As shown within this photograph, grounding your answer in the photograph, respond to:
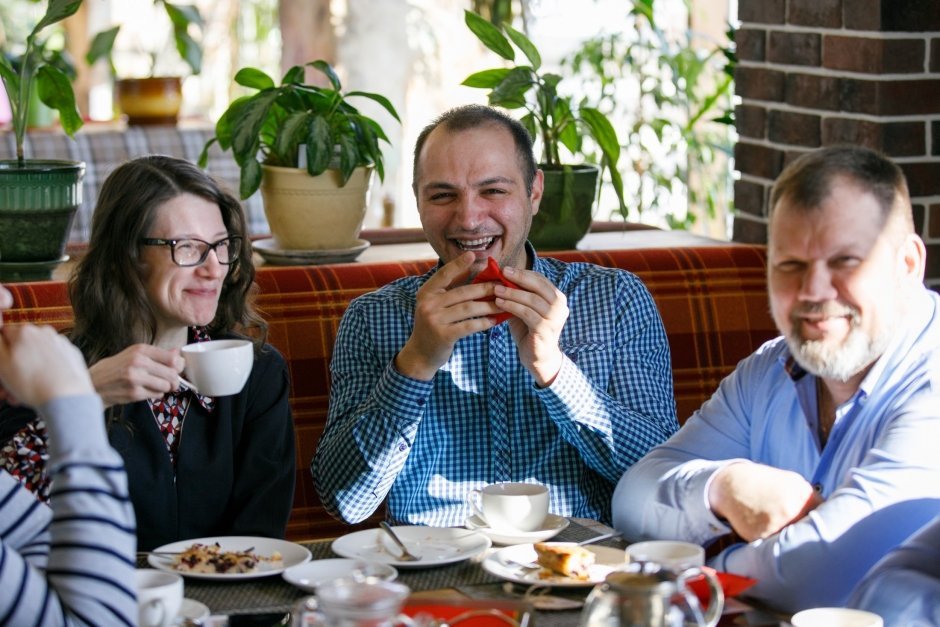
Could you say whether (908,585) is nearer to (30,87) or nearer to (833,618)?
(833,618)

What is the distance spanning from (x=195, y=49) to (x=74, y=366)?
12.9 feet

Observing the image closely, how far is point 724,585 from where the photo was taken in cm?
165

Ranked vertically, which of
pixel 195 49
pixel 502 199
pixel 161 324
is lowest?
pixel 161 324

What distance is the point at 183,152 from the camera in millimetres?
5605

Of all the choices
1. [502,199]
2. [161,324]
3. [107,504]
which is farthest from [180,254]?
[107,504]

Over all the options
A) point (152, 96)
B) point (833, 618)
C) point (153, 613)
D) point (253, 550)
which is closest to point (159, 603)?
A: point (153, 613)

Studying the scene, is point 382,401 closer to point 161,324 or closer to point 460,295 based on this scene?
point 460,295

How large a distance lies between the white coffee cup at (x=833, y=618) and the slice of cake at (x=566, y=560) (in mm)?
294

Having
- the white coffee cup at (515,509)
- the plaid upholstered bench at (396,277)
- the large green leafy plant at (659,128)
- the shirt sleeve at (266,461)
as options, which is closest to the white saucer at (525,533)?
the white coffee cup at (515,509)

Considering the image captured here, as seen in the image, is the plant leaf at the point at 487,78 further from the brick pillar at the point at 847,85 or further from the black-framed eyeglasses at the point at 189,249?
the black-framed eyeglasses at the point at 189,249

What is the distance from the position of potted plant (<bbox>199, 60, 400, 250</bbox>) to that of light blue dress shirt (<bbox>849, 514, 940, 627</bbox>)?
1721mm

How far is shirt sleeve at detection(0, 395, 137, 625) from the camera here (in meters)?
1.31

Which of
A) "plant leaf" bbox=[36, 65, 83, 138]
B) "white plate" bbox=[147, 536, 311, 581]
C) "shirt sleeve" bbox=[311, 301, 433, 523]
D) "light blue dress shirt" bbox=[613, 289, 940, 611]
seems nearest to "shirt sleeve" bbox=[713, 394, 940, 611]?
"light blue dress shirt" bbox=[613, 289, 940, 611]

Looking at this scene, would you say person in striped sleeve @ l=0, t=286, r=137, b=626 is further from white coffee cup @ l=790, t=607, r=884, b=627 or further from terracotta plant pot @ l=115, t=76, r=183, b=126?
terracotta plant pot @ l=115, t=76, r=183, b=126
